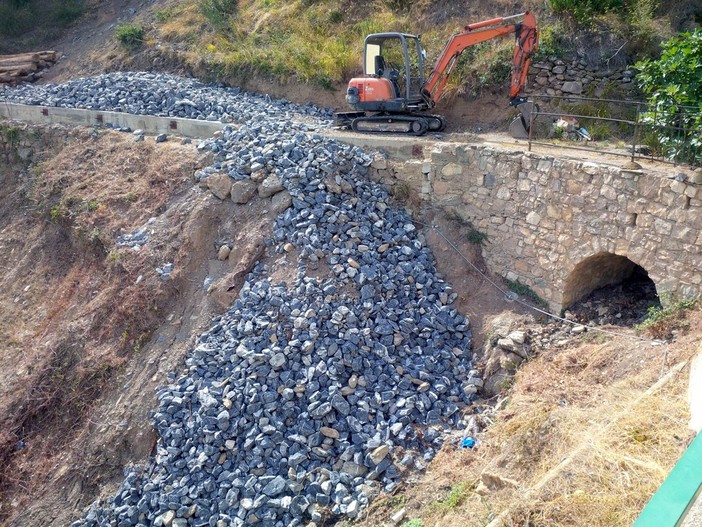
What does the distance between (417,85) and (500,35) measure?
7.47 feet

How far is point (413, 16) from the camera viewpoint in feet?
50.8

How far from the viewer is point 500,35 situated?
1127cm

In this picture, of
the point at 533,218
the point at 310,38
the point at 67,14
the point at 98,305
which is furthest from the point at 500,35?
the point at 67,14

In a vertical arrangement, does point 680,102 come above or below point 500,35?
below

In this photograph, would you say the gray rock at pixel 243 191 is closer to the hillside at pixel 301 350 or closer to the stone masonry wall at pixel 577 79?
the hillside at pixel 301 350

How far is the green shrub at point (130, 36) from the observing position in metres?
18.6

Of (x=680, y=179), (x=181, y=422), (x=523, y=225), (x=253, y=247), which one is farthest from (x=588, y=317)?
(x=181, y=422)

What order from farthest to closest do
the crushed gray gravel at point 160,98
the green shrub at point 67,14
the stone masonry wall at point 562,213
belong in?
the green shrub at point 67,14 < the crushed gray gravel at point 160,98 < the stone masonry wall at point 562,213

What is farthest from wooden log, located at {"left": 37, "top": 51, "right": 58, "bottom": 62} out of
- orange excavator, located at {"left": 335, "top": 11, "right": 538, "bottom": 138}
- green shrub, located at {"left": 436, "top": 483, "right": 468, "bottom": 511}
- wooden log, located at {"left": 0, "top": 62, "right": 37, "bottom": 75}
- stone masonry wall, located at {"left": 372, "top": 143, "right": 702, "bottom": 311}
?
green shrub, located at {"left": 436, "top": 483, "right": 468, "bottom": 511}

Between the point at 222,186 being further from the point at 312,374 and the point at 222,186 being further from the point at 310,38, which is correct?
the point at 310,38

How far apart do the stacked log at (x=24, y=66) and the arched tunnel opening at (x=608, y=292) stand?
1700 cm

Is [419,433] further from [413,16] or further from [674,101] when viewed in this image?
[413,16]

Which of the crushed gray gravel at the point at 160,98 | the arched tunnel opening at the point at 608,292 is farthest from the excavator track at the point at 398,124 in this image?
the arched tunnel opening at the point at 608,292

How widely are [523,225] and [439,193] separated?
1.52 meters
